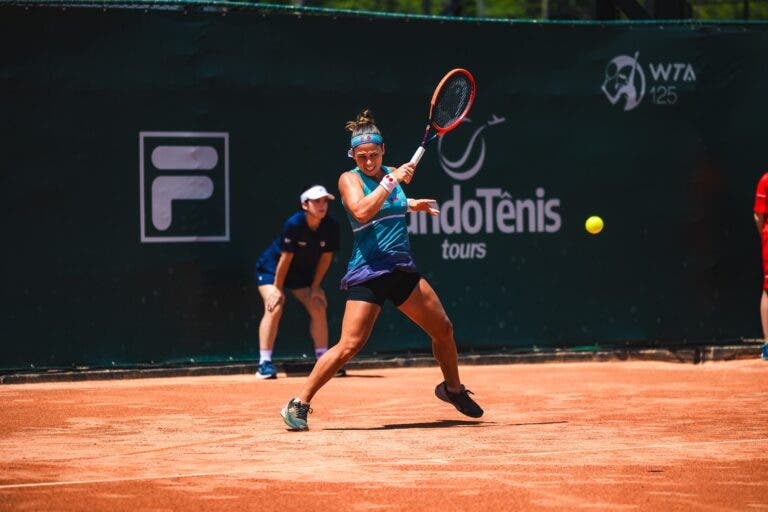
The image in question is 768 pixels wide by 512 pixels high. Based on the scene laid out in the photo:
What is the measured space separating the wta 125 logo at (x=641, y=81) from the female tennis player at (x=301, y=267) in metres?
2.85

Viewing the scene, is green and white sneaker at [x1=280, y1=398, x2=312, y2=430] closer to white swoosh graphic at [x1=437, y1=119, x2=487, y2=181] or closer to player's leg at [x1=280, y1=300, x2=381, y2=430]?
player's leg at [x1=280, y1=300, x2=381, y2=430]

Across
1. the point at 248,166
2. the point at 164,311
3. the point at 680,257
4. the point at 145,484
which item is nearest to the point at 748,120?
the point at 680,257

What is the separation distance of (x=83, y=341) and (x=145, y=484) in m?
4.60

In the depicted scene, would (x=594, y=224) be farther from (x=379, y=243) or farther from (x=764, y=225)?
(x=379, y=243)

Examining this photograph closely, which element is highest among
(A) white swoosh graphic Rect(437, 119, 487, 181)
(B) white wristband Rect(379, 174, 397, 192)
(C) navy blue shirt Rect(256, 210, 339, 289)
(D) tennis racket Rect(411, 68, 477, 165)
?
(D) tennis racket Rect(411, 68, 477, 165)

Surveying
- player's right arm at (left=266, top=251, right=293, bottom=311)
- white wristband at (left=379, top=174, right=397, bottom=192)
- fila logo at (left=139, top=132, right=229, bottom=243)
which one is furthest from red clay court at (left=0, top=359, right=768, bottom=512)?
white wristband at (left=379, top=174, right=397, bottom=192)

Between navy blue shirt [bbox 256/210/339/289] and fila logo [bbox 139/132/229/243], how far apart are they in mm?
429

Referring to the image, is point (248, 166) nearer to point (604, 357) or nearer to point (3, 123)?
point (3, 123)

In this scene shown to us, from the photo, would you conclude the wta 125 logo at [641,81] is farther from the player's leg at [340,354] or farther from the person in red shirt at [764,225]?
the player's leg at [340,354]

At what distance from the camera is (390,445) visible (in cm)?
673

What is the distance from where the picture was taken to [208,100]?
10320mm

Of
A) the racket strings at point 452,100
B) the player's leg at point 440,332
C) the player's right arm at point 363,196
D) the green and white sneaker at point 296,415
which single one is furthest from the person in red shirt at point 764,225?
the green and white sneaker at point 296,415

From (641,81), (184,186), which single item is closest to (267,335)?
(184,186)

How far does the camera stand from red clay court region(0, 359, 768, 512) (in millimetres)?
5336
